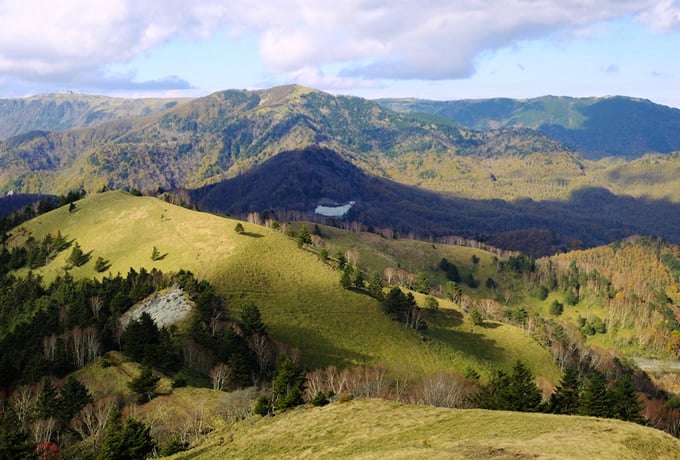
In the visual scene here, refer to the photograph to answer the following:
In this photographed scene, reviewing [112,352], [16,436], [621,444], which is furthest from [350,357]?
[621,444]

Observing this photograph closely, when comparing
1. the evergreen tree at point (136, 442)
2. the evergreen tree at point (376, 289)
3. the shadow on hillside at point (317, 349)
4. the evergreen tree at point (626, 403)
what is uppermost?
the evergreen tree at point (136, 442)

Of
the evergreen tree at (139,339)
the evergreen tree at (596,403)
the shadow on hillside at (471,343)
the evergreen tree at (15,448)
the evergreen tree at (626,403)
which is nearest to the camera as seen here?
the evergreen tree at (15,448)

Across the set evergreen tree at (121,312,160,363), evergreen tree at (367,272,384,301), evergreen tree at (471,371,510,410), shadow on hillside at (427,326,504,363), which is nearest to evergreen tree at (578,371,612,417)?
evergreen tree at (471,371,510,410)

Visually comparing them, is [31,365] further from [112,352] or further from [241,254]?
[241,254]

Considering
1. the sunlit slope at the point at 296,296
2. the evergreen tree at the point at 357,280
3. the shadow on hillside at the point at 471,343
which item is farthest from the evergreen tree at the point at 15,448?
the evergreen tree at the point at 357,280

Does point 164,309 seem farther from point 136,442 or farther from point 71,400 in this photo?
point 136,442

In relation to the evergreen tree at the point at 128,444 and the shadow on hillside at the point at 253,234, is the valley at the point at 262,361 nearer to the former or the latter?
the evergreen tree at the point at 128,444
